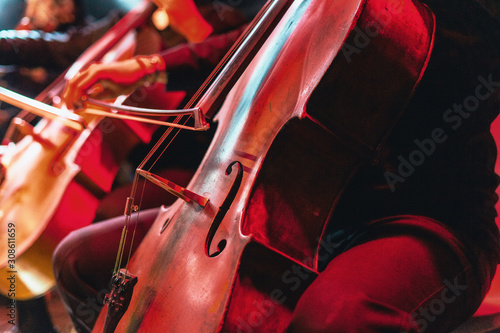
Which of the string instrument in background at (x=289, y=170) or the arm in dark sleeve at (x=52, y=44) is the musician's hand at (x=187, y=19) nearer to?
the arm in dark sleeve at (x=52, y=44)

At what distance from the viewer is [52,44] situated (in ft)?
6.19

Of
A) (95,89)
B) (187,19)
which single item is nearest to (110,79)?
(95,89)

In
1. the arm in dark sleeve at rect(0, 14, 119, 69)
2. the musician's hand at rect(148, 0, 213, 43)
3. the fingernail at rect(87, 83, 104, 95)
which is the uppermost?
the musician's hand at rect(148, 0, 213, 43)

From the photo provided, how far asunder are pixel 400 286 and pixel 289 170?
0.77 ft

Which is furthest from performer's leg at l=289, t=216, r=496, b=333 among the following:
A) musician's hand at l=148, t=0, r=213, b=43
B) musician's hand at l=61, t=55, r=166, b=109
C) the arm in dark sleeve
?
the arm in dark sleeve

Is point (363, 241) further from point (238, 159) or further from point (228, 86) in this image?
point (228, 86)

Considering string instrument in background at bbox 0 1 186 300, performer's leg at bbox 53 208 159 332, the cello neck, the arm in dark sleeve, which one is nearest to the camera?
the cello neck

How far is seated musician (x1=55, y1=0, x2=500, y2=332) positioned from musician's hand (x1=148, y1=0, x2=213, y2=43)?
0.85m

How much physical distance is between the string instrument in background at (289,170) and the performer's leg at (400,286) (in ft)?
0.15

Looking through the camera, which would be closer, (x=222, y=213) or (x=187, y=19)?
(x=222, y=213)

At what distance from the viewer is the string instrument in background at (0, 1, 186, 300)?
3.15ft

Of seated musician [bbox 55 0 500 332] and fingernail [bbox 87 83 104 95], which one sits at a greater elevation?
seated musician [bbox 55 0 500 332]

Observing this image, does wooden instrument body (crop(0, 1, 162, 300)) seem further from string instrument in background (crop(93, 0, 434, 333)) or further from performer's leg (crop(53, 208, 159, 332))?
string instrument in background (crop(93, 0, 434, 333))

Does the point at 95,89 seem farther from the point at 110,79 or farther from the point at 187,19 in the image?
the point at 187,19
